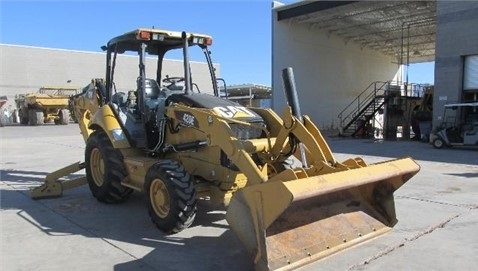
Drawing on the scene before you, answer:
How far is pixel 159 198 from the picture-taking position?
5547 millimetres

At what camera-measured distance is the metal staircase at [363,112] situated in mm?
25406

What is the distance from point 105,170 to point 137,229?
1.50 meters

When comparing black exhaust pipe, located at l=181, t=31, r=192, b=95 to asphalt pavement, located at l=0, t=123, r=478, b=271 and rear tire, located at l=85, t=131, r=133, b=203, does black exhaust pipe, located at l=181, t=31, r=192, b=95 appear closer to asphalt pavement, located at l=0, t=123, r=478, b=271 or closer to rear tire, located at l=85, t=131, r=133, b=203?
rear tire, located at l=85, t=131, r=133, b=203

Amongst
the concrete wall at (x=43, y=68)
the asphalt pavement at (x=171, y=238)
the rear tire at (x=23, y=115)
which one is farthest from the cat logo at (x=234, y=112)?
the concrete wall at (x=43, y=68)

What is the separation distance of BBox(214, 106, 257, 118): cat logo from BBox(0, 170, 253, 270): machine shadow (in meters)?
1.39

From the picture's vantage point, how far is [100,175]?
7.39 metres

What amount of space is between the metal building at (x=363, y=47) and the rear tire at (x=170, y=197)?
1761 cm

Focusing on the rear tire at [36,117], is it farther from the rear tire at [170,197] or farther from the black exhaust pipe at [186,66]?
the rear tire at [170,197]

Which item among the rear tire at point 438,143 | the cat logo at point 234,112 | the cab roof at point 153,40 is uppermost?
the cab roof at point 153,40

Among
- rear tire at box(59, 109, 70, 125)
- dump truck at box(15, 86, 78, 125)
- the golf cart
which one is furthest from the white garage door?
rear tire at box(59, 109, 70, 125)

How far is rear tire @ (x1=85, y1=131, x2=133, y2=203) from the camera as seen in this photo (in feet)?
22.2

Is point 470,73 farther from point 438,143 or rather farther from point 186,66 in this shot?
point 186,66

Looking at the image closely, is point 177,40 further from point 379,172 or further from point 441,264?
point 441,264

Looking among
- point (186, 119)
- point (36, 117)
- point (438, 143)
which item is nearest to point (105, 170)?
point (186, 119)
